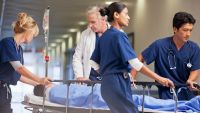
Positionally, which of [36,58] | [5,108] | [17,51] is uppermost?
[17,51]

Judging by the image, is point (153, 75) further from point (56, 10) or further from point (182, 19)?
point (56, 10)

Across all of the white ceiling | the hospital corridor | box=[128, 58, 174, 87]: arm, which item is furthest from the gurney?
the white ceiling

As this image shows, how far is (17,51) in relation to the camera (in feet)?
10.4

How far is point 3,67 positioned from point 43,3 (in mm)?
8163

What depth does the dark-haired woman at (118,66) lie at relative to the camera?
2.37 metres

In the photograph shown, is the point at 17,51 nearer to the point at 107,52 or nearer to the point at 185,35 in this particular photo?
the point at 107,52

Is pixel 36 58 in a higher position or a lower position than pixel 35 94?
lower

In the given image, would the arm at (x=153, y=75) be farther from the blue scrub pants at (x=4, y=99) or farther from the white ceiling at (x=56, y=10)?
the white ceiling at (x=56, y=10)

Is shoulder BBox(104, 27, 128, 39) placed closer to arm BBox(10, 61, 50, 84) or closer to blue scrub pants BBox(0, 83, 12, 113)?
arm BBox(10, 61, 50, 84)

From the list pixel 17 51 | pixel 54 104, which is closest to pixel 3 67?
pixel 17 51

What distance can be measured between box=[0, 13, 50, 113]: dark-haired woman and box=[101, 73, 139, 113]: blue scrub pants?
0.82 m

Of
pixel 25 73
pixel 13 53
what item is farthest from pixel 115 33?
pixel 13 53

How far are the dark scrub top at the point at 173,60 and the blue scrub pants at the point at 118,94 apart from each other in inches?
30.4

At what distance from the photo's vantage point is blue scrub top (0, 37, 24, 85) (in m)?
3.07
